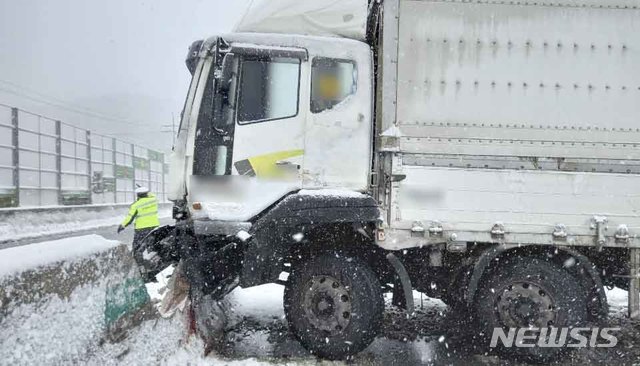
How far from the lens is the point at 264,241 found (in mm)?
3830

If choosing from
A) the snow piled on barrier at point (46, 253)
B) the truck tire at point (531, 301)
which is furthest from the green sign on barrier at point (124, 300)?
the truck tire at point (531, 301)

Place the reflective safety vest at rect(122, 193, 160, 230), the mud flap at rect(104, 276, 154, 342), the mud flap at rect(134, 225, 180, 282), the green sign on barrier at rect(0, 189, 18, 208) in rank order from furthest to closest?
the green sign on barrier at rect(0, 189, 18, 208)
the reflective safety vest at rect(122, 193, 160, 230)
the mud flap at rect(134, 225, 180, 282)
the mud flap at rect(104, 276, 154, 342)

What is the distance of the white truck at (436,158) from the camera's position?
12.5ft

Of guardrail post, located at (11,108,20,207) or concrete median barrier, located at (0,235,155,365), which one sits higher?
guardrail post, located at (11,108,20,207)

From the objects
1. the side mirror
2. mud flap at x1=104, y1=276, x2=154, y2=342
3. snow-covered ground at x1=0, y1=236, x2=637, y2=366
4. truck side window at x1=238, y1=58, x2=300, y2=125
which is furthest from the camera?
truck side window at x1=238, y1=58, x2=300, y2=125

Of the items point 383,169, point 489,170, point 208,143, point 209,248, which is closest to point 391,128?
point 383,169

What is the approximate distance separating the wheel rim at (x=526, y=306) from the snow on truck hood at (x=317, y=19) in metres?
2.51

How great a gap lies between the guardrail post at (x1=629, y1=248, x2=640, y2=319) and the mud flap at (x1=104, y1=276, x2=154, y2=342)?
3.84 meters

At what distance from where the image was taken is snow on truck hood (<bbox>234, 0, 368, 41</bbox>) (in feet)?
13.5

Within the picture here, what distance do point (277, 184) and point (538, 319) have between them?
2.41 meters

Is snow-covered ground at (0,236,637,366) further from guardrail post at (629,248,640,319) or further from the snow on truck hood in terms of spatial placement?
the snow on truck hood

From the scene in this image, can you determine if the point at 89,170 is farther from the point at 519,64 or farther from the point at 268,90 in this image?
the point at 519,64

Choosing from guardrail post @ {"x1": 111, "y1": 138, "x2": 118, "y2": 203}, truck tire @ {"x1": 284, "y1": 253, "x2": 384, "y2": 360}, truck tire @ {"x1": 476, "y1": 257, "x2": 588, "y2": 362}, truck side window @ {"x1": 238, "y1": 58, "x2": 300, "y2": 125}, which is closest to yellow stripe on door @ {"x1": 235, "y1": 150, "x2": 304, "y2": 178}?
truck side window @ {"x1": 238, "y1": 58, "x2": 300, "y2": 125}

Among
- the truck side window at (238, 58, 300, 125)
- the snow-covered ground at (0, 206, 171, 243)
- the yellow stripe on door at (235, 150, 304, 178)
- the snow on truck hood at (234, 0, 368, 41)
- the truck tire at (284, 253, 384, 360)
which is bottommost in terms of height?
the snow-covered ground at (0, 206, 171, 243)
